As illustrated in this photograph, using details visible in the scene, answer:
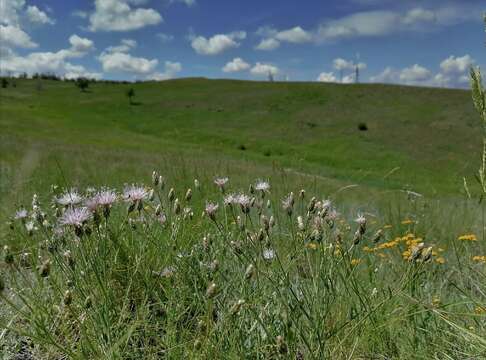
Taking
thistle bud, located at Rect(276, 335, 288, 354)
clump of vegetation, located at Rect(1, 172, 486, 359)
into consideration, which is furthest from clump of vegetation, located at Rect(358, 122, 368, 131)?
thistle bud, located at Rect(276, 335, 288, 354)

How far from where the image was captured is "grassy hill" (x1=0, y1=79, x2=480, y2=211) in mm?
30547

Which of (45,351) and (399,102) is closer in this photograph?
(45,351)

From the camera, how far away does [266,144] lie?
39.2 metres

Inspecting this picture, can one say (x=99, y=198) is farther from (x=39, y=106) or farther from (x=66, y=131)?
(x=39, y=106)

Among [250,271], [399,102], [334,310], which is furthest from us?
[399,102]

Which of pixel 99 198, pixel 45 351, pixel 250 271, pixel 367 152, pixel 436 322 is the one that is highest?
pixel 99 198

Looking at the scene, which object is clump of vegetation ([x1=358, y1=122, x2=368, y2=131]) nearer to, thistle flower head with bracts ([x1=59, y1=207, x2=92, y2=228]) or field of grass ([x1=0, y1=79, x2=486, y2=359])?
field of grass ([x1=0, y1=79, x2=486, y2=359])

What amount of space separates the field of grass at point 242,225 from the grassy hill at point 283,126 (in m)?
0.30

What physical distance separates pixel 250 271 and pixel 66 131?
4306 centimetres

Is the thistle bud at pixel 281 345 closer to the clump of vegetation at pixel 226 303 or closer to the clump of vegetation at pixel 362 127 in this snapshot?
the clump of vegetation at pixel 226 303

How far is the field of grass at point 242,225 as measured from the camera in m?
2.00

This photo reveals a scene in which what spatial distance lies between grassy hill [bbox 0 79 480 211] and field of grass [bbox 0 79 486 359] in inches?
11.7

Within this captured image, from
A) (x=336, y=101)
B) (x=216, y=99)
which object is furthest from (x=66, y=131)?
(x=336, y=101)

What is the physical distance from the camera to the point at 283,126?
46281 mm
